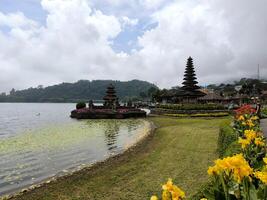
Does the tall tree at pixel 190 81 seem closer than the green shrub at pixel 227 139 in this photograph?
No

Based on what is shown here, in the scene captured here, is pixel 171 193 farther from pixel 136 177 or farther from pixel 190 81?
pixel 190 81

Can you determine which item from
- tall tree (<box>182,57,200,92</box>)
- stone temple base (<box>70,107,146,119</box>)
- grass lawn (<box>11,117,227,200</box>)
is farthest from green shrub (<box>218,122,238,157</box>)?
tall tree (<box>182,57,200,92</box>)

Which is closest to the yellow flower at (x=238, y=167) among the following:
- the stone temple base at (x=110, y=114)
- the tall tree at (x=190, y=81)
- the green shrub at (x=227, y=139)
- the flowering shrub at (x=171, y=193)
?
the flowering shrub at (x=171, y=193)

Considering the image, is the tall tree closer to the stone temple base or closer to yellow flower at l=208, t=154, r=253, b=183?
the stone temple base

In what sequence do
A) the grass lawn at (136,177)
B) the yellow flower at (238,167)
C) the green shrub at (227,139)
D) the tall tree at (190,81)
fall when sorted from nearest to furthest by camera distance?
the yellow flower at (238,167)
the grass lawn at (136,177)
the green shrub at (227,139)
the tall tree at (190,81)

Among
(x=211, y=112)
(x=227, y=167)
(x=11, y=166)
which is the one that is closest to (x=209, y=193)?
(x=227, y=167)

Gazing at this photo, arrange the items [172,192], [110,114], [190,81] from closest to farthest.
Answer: [172,192], [110,114], [190,81]

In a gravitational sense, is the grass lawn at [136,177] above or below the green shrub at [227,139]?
below

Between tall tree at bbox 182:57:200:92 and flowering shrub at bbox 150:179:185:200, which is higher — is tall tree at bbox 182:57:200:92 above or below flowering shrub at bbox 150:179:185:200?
above

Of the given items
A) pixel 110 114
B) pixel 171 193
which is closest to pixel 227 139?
pixel 171 193

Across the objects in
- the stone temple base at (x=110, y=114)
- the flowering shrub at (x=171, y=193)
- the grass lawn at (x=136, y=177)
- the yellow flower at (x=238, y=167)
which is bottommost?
the grass lawn at (x=136, y=177)

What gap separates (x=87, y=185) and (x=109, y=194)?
4.53 ft

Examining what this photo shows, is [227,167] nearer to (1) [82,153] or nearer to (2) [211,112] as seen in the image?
(1) [82,153]

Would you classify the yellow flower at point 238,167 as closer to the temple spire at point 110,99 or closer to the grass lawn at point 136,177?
the grass lawn at point 136,177
